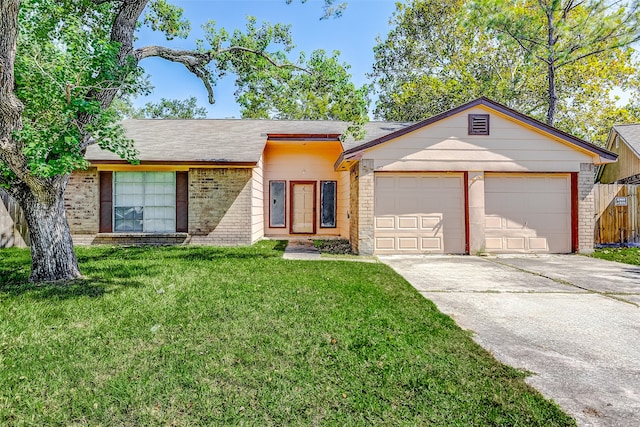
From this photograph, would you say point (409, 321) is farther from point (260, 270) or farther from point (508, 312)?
point (260, 270)

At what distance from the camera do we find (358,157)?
9562 mm

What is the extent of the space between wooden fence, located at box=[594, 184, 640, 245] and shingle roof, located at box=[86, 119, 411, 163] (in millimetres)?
7107

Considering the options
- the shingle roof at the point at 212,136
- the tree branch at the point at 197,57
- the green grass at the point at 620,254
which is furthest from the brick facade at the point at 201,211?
the green grass at the point at 620,254

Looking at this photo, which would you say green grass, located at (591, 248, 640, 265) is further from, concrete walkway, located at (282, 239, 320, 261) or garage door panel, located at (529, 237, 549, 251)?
concrete walkway, located at (282, 239, 320, 261)

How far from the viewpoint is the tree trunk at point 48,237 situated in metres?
5.75

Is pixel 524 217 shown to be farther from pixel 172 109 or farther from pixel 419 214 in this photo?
pixel 172 109

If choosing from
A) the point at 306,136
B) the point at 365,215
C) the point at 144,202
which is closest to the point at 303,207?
the point at 306,136

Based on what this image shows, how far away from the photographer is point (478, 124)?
32.1 ft

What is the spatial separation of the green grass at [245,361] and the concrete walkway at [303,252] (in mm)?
3180

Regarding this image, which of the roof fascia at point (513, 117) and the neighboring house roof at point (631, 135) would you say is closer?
the roof fascia at point (513, 117)

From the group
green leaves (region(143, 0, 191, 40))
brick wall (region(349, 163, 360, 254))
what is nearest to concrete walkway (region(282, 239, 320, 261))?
brick wall (region(349, 163, 360, 254))

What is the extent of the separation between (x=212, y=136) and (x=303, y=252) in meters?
5.94

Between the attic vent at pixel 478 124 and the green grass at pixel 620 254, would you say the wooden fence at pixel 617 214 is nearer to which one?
the green grass at pixel 620 254

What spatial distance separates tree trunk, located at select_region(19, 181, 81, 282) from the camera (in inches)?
226
